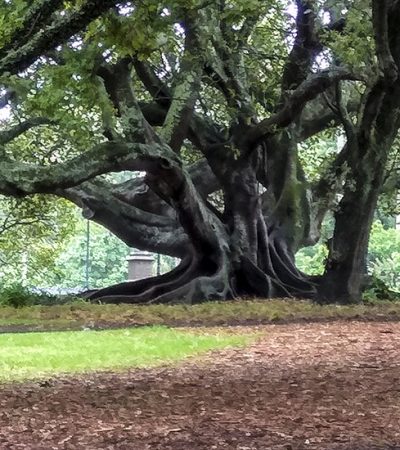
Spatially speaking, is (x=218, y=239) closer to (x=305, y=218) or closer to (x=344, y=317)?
(x=305, y=218)

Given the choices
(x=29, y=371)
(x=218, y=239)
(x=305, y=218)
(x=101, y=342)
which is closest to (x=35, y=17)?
(x=29, y=371)

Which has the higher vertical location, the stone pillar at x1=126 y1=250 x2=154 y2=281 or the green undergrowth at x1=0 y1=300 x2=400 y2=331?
the stone pillar at x1=126 y1=250 x2=154 y2=281

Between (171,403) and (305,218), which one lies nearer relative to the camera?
(171,403)

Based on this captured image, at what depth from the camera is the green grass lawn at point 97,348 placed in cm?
808

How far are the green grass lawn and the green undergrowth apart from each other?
4.11 feet

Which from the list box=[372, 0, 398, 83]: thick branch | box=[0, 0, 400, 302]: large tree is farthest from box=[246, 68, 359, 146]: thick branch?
box=[372, 0, 398, 83]: thick branch

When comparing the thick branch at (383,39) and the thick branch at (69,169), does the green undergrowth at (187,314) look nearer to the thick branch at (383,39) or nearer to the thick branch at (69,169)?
the thick branch at (69,169)

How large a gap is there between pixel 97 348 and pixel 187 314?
3.97m

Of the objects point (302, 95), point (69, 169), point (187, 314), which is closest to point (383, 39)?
point (302, 95)

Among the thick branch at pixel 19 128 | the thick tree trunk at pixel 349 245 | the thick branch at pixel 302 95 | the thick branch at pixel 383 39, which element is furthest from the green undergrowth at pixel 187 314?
the thick branch at pixel 19 128

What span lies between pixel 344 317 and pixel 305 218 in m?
5.78

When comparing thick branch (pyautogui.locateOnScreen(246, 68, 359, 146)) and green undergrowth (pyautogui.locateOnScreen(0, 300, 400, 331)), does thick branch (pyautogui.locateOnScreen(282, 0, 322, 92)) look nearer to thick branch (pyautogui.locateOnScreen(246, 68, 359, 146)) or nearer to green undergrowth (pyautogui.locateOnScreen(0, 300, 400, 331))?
thick branch (pyautogui.locateOnScreen(246, 68, 359, 146))

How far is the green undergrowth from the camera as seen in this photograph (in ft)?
40.7

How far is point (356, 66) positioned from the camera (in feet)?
40.8
